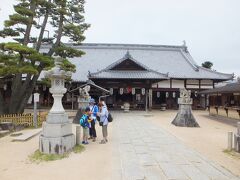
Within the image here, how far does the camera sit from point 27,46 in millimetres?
14328

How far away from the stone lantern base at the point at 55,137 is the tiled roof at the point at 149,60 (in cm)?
1892

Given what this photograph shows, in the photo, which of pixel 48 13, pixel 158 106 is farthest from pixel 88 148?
pixel 158 106

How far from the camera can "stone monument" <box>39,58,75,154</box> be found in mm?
7719

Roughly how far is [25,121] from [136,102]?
1536 cm

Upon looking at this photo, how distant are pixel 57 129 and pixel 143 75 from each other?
58.8ft

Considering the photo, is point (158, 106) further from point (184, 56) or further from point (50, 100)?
point (50, 100)

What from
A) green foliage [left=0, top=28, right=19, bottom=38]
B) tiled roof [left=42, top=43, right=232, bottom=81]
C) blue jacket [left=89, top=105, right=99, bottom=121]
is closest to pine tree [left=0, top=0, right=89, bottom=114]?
green foliage [left=0, top=28, right=19, bottom=38]

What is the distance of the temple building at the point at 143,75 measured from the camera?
2570cm

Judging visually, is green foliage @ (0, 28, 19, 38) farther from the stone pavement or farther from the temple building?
the stone pavement

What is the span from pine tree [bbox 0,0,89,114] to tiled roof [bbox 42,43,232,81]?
9.78 m

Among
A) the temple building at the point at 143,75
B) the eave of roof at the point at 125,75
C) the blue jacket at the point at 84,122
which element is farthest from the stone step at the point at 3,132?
the eave of roof at the point at 125,75

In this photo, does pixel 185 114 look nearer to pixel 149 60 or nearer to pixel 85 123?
pixel 85 123

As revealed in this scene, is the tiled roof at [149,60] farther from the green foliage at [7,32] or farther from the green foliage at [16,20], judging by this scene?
the green foliage at [16,20]

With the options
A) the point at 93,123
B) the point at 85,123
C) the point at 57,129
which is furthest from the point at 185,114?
the point at 57,129
